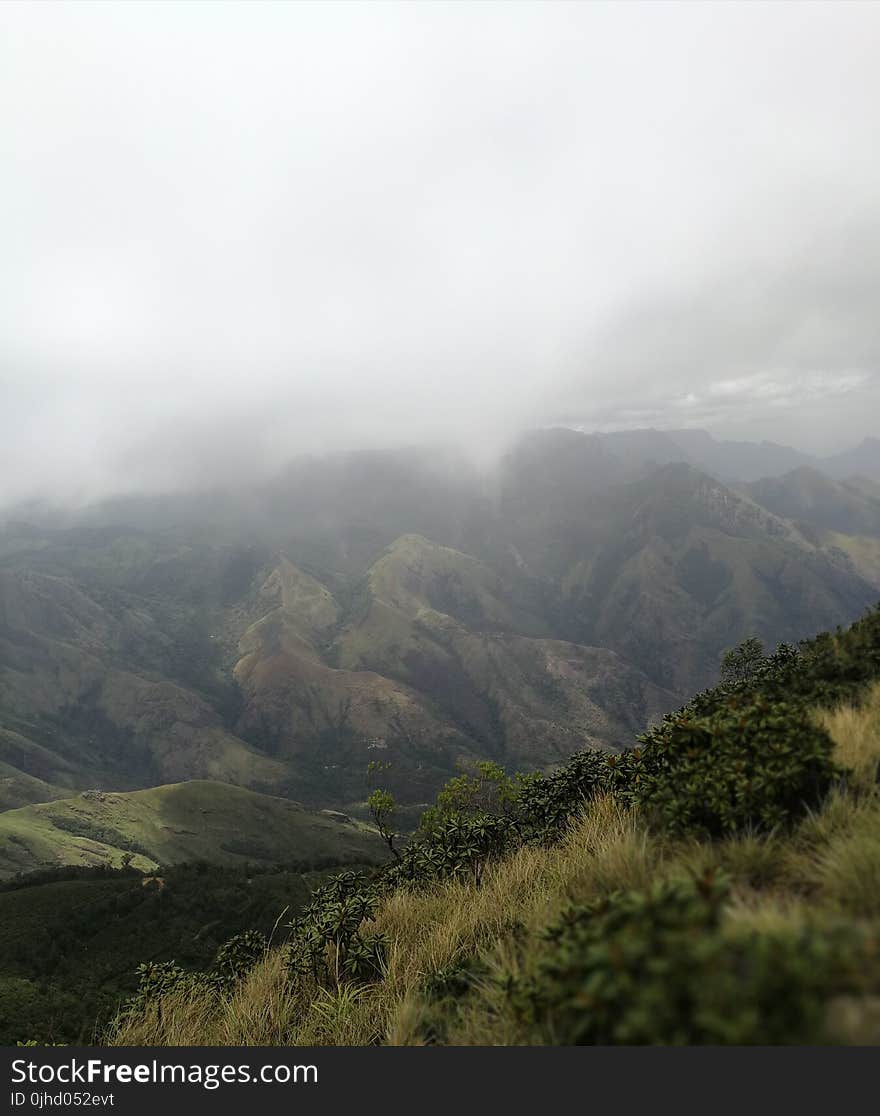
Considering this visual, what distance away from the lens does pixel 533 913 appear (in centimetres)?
705

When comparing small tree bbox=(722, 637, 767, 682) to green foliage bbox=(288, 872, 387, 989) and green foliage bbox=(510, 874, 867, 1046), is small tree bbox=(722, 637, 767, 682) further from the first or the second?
green foliage bbox=(510, 874, 867, 1046)

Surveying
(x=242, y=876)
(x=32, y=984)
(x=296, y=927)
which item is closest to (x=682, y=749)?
(x=296, y=927)

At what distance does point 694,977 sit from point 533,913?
492cm

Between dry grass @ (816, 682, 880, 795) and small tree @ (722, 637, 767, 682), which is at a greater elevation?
dry grass @ (816, 682, 880, 795)

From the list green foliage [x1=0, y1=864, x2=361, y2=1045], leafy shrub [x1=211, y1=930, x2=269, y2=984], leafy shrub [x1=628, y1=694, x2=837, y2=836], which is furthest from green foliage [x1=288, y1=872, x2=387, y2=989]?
green foliage [x1=0, y1=864, x2=361, y2=1045]

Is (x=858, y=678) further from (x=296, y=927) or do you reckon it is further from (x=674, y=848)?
(x=296, y=927)

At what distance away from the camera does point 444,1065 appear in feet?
14.8

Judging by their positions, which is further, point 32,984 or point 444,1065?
point 32,984

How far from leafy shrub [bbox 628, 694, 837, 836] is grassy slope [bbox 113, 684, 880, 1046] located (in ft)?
0.85

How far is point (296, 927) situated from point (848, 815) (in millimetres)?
9819

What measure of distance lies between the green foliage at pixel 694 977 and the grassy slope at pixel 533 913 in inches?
6.8

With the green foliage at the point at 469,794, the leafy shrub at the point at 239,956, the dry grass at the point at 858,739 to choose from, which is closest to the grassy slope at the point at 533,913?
the dry grass at the point at 858,739

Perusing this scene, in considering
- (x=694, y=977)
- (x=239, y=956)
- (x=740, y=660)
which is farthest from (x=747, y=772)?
(x=740, y=660)

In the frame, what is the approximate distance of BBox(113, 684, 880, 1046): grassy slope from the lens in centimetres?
426
